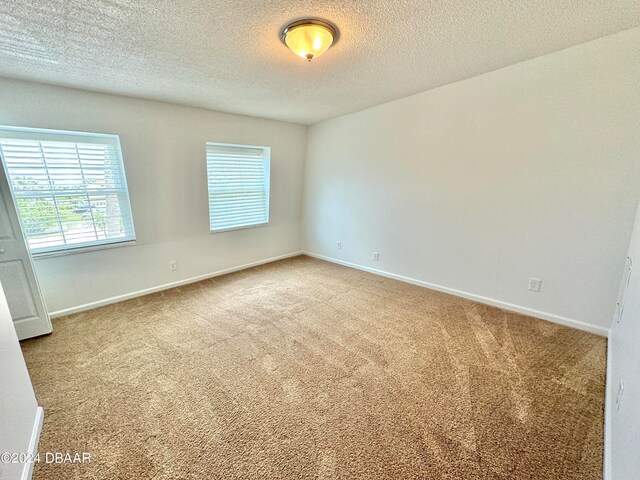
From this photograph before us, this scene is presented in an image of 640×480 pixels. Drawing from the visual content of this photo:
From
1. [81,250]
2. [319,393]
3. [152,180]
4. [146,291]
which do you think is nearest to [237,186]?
[152,180]

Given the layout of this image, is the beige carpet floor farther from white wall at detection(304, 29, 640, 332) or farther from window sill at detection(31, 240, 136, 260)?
window sill at detection(31, 240, 136, 260)

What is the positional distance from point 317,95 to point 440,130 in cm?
147

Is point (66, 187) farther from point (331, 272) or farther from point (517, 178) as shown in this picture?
point (517, 178)

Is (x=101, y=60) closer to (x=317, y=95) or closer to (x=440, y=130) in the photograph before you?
(x=317, y=95)

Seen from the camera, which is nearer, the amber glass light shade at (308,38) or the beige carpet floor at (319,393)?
the beige carpet floor at (319,393)

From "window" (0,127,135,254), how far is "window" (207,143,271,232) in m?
1.08

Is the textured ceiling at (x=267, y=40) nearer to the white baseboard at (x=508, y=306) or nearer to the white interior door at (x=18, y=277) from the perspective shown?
the white interior door at (x=18, y=277)

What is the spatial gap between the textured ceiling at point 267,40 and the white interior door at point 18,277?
106 cm

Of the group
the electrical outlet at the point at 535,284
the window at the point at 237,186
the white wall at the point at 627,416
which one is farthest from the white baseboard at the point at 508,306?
the window at the point at 237,186

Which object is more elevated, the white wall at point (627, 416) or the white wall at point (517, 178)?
the white wall at point (517, 178)

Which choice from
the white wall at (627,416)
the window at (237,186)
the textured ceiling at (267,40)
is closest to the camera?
the white wall at (627,416)

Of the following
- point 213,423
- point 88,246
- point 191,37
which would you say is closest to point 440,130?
point 191,37

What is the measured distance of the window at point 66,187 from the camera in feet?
7.93

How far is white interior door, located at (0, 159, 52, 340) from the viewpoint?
211cm
